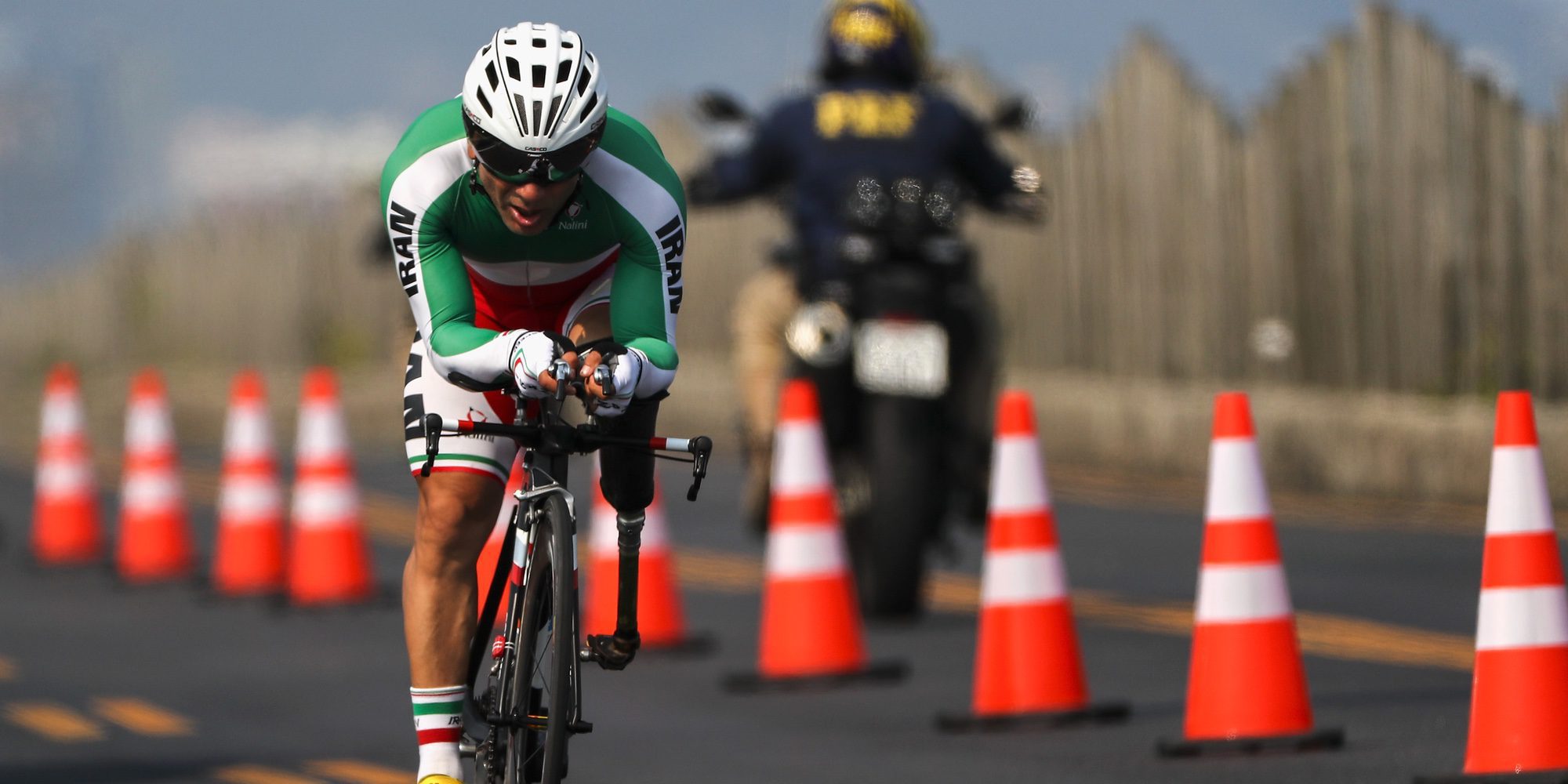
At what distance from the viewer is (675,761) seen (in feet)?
30.2

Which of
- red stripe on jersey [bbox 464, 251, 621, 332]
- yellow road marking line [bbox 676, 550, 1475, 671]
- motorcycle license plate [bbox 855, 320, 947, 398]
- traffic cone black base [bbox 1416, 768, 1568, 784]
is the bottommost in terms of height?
traffic cone black base [bbox 1416, 768, 1568, 784]

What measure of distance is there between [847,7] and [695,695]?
3.52 meters

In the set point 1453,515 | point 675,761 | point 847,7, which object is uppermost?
point 847,7

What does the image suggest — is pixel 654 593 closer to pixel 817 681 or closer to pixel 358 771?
pixel 817 681

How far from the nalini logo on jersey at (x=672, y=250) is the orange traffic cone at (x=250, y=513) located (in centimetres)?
842

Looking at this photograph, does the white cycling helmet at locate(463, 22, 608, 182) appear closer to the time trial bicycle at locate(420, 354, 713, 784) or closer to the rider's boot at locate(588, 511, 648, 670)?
the time trial bicycle at locate(420, 354, 713, 784)

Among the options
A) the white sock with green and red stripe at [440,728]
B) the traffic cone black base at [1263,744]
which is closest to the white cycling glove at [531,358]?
the white sock with green and red stripe at [440,728]

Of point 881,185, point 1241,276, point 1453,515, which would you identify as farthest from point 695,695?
point 1241,276

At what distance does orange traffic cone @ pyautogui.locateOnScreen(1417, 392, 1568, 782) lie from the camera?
299 inches

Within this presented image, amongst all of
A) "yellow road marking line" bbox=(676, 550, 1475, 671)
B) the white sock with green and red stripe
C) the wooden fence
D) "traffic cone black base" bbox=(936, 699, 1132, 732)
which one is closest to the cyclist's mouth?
the white sock with green and red stripe

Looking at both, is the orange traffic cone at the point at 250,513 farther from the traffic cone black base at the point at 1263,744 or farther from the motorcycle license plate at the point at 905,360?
the traffic cone black base at the point at 1263,744

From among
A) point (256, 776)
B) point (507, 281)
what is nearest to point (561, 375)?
point (507, 281)

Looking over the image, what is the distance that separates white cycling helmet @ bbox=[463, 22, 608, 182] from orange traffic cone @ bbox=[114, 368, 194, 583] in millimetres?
9873

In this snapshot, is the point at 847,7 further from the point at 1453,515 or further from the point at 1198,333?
the point at 1198,333
